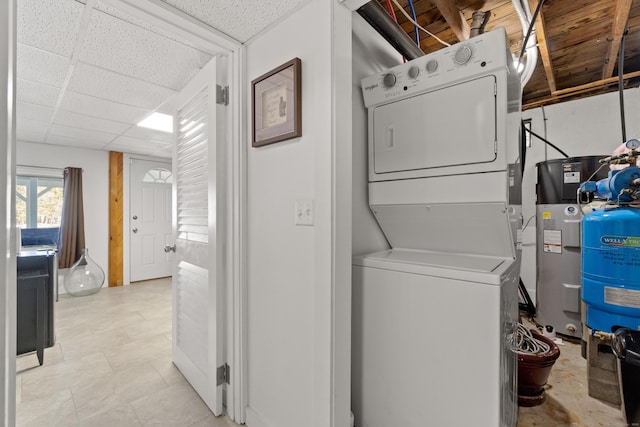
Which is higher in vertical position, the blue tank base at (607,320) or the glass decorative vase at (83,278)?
the blue tank base at (607,320)

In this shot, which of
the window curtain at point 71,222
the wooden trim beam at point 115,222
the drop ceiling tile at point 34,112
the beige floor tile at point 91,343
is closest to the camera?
the beige floor tile at point 91,343

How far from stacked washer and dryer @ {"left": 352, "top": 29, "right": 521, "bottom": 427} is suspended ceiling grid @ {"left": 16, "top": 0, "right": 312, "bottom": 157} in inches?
30.4

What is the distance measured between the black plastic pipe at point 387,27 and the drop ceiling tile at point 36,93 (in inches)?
103

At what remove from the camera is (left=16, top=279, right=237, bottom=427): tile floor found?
167cm

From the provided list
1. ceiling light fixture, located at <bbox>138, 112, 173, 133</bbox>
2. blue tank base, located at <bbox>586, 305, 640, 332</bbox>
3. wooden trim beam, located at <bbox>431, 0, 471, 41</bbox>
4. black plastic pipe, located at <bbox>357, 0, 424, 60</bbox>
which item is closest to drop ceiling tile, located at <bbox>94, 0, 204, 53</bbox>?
black plastic pipe, located at <bbox>357, 0, 424, 60</bbox>

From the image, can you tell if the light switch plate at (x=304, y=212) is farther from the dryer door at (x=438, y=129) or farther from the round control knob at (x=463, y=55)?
the round control knob at (x=463, y=55)

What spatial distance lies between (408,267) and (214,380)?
4.34ft

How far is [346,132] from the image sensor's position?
120 centimetres

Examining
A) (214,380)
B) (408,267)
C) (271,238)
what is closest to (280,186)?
(271,238)

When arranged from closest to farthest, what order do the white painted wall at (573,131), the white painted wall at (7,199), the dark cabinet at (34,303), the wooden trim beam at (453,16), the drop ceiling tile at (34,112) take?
the white painted wall at (7,199) < the wooden trim beam at (453,16) < the dark cabinet at (34,303) < the drop ceiling tile at (34,112) < the white painted wall at (573,131)

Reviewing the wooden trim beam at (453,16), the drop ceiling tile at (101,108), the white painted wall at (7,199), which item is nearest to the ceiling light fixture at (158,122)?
the drop ceiling tile at (101,108)

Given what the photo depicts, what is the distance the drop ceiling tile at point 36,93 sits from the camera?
2.29 meters

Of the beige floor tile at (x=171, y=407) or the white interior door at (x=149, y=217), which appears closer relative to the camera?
the beige floor tile at (x=171, y=407)

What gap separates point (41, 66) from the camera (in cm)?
200
